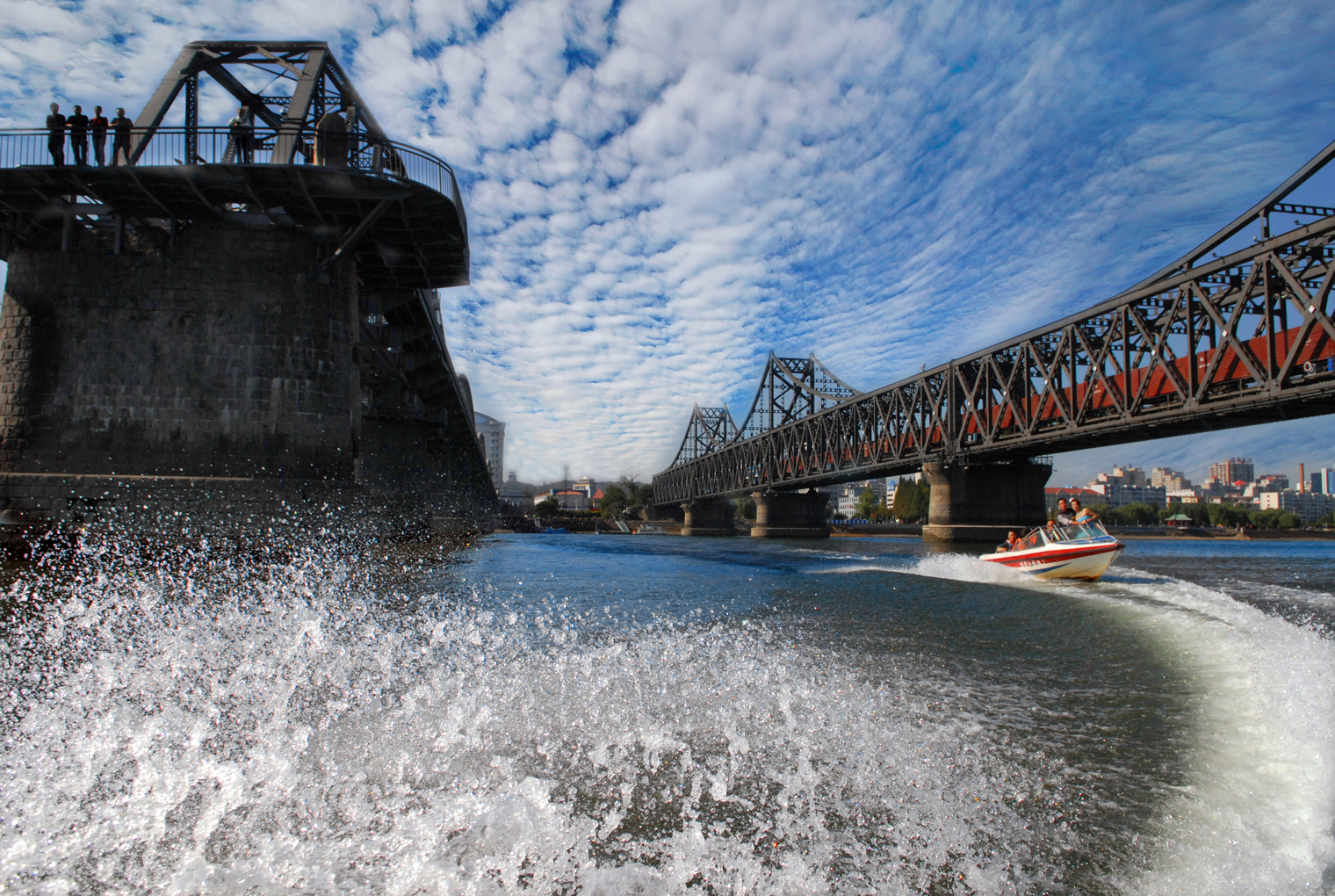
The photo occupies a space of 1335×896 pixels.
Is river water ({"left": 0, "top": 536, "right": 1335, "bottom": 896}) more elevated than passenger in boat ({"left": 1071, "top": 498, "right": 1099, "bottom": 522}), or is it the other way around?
passenger in boat ({"left": 1071, "top": 498, "right": 1099, "bottom": 522})

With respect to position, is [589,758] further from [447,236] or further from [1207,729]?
[447,236]

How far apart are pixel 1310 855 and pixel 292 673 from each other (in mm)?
7250

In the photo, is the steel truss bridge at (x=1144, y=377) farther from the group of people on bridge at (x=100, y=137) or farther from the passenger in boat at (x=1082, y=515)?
the group of people on bridge at (x=100, y=137)

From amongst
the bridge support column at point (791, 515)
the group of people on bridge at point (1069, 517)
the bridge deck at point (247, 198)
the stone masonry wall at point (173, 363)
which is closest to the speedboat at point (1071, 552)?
the group of people on bridge at point (1069, 517)

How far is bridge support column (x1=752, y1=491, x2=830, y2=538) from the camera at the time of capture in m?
73.6

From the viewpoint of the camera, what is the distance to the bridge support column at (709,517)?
96.8 meters

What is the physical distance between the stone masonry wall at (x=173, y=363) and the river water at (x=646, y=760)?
35.8 ft

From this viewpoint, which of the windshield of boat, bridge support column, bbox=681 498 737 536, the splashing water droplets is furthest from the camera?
bridge support column, bbox=681 498 737 536

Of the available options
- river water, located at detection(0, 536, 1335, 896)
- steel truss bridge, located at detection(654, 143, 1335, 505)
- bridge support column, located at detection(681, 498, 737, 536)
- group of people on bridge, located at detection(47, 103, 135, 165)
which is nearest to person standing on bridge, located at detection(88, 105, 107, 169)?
group of people on bridge, located at detection(47, 103, 135, 165)

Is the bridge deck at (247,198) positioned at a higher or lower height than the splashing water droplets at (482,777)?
higher

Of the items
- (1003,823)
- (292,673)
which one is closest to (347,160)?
(292,673)

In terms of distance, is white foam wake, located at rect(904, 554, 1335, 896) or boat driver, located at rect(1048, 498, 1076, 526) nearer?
white foam wake, located at rect(904, 554, 1335, 896)

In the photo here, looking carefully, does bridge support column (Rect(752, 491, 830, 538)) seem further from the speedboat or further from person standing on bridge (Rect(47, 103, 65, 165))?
person standing on bridge (Rect(47, 103, 65, 165))

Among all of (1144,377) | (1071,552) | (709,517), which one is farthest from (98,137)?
(709,517)
